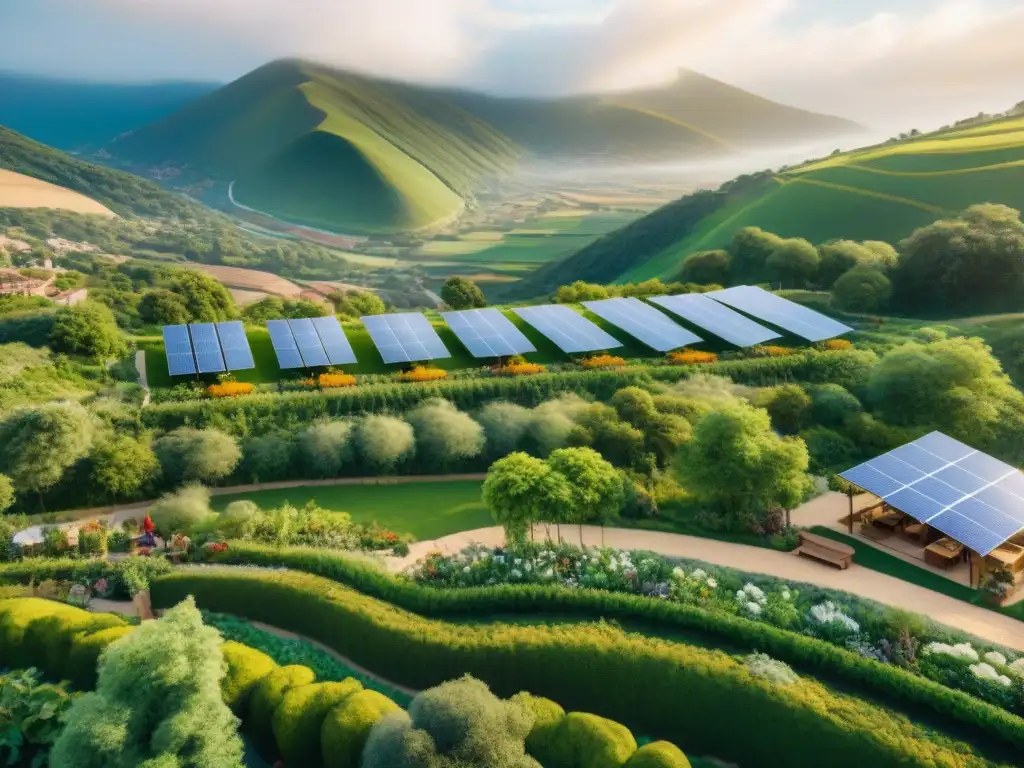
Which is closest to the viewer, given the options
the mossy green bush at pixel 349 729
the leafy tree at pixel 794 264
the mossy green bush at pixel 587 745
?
the mossy green bush at pixel 587 745

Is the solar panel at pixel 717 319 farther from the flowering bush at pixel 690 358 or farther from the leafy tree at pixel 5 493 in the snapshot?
the leafy tree at pixel 5 493

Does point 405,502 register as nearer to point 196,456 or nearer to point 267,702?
point 196,456

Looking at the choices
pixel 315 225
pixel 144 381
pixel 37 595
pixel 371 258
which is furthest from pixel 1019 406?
pixel 315 225

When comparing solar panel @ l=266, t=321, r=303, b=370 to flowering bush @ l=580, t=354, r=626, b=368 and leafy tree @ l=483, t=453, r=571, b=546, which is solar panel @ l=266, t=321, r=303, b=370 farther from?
leafy tree @ l=483, t=453, r=571, b=546

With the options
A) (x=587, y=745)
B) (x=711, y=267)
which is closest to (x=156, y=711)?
(x=587, y=745)

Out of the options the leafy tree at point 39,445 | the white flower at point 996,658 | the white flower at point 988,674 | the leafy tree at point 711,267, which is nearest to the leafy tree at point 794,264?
the leafy tree at point 711,267

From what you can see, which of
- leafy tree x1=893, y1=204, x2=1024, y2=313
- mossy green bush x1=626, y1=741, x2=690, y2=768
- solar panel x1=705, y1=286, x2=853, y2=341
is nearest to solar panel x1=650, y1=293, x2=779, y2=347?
solar panel x1=705, y1=286, x2=853, y2=341
